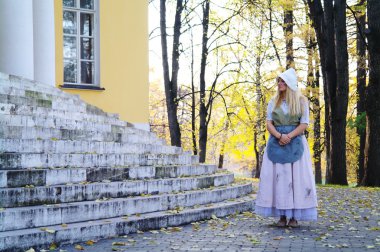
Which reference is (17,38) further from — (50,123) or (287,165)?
(287,165)

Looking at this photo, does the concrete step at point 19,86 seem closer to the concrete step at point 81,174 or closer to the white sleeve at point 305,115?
the concrete step at point 81,174

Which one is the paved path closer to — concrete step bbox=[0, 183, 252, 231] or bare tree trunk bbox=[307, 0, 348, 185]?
concrete step bbox=[0, 183, 252, 231]

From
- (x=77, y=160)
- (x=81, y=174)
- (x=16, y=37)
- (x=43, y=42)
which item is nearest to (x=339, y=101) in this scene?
(x=43, y=42)

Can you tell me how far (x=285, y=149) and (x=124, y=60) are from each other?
9.32m

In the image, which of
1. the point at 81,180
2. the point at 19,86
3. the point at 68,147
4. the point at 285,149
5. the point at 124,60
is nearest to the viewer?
the point at 81,180

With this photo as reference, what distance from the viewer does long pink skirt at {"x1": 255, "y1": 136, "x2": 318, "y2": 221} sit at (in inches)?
270

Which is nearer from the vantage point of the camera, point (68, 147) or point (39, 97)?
point (68, 147)

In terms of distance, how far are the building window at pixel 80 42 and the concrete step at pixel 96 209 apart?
7350mm

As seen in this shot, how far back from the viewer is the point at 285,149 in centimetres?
698

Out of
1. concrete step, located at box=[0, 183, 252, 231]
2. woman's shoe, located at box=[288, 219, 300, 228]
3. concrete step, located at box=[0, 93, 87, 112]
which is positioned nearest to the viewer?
concrete step, located at box=[0, 183, 252, 231]

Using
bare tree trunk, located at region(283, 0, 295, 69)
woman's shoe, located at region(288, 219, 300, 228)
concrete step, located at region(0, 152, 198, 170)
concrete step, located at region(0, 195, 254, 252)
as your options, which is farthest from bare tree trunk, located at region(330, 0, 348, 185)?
woman's shoe, located at region(288, 219, 300, 228)

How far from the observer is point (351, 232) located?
668 cm

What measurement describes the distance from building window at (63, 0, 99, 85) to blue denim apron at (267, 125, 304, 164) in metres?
8.53

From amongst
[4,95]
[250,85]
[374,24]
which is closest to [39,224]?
[4,95]
